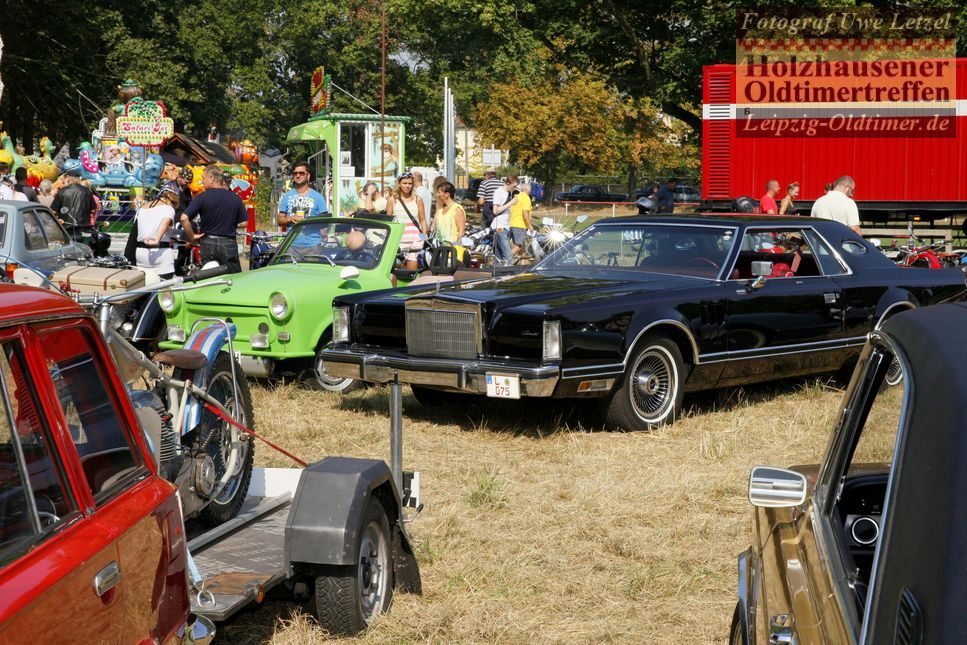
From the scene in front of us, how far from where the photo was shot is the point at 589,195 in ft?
212

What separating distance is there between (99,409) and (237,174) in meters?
31.4

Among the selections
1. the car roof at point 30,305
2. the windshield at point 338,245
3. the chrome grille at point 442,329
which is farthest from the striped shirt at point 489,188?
the car roof at point 30,305

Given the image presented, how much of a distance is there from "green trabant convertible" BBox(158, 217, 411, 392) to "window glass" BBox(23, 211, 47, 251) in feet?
10.00

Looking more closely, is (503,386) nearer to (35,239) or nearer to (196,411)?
(196,411)

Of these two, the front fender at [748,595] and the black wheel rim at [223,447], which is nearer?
the front fender at [748,595]

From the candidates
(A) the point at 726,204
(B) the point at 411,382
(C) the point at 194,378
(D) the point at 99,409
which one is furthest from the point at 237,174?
(D) the point at 99,409

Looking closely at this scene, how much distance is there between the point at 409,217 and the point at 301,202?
1522 mm

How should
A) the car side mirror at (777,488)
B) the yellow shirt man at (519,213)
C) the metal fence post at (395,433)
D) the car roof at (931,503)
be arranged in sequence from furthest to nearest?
the yellow shirt man at (519,213) < the metal fence post at (395,433) < the car side mirror at (777,488) < the car roof at (931,503)

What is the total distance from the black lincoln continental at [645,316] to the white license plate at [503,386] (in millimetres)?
13

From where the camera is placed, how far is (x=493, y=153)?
5316 cm

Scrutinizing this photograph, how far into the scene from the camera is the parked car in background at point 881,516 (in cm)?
174

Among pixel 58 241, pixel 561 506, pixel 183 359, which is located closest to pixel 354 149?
pixel 58 241

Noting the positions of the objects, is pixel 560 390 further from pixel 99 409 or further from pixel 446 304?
pixel 99 409

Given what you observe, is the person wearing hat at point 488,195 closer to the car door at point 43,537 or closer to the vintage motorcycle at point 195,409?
the vintage motorcycle at point 195,409
